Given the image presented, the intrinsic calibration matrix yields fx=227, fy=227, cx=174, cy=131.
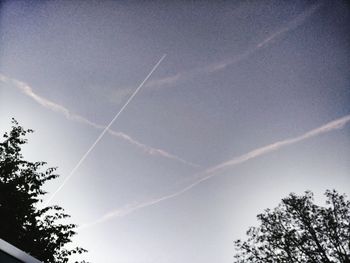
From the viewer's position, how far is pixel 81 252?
37.4ft

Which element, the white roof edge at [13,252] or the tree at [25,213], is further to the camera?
the tree at [25,213]

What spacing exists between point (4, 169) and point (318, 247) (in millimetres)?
23388

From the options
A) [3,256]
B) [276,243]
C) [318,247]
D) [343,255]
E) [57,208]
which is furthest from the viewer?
[276,243]

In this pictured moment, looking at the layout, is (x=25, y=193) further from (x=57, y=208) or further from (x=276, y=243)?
(x=276, y=243)

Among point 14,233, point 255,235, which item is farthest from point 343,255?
point 14,233

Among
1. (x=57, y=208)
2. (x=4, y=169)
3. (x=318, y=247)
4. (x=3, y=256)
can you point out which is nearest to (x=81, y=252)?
(x=57, y=208)

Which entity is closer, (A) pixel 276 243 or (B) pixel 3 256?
(B) pixel 3 256

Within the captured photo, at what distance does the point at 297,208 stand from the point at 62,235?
19.8 m

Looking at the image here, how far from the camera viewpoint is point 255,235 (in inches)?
874

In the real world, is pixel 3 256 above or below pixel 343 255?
below

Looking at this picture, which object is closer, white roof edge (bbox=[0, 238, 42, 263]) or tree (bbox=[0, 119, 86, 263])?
white roof edge (bbox=[0, 238, 42, 263])

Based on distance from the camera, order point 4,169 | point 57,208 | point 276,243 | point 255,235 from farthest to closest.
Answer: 1. point 255,235
2. point 276,243
3. point 57,208
4. point 4,169

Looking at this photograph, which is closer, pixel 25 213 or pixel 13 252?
pixel 13 252

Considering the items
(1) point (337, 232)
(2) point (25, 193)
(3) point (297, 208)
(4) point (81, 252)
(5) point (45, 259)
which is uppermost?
(3) point (297, 208)
